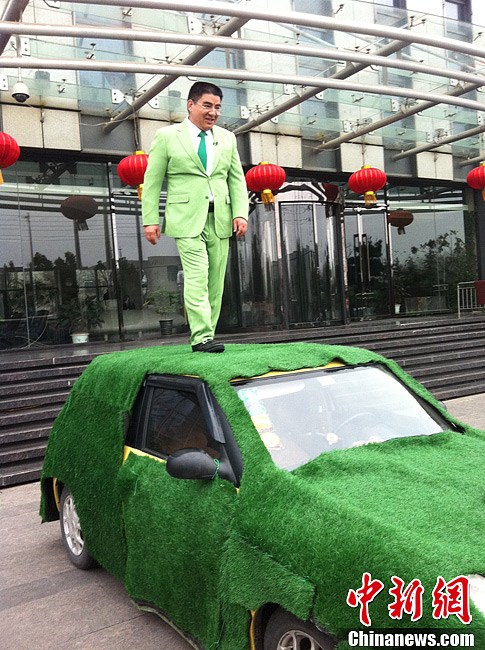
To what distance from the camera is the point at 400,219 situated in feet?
59.6

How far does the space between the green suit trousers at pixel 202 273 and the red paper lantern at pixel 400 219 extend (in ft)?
45.1

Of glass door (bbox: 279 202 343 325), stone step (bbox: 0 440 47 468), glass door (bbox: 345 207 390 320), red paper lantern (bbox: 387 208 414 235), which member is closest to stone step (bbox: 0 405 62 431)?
stone step (bbox: 0 440 47 468)

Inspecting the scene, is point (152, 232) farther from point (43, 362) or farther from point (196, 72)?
point (196, 72)

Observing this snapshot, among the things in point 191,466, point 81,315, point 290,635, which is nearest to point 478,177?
point 81,315

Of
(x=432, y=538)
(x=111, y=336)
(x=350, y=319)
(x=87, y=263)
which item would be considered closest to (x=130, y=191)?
(x=87, y=263)

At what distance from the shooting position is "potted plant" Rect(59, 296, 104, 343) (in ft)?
42.6

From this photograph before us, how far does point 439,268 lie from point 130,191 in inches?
365

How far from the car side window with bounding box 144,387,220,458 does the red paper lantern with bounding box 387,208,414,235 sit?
15.4m

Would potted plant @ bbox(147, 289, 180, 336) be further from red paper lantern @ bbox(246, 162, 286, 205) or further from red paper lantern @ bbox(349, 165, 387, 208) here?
red paper lantern @ bbox(349, 165, 387, 208)

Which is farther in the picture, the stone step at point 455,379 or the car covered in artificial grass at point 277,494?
the stone step at point 455,379

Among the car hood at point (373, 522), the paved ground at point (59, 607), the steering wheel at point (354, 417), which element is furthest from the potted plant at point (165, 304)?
the car hood at point (373, 522)

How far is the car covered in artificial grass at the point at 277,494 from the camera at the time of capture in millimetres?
2131

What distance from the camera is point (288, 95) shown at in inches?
481

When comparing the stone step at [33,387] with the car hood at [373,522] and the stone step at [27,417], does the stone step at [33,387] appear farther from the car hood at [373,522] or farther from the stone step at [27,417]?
the car hood at [373,522]
